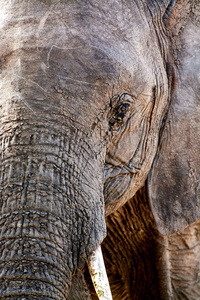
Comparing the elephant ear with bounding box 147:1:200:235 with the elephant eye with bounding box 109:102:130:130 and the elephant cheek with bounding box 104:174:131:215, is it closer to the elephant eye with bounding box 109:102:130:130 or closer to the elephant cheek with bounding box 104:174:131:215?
the elephant cheek with bounding box 104:174:131:215

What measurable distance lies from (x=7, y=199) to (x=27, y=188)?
0.08 m

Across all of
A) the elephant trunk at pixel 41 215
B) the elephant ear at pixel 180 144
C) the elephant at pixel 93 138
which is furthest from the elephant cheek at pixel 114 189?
the elephant trunk at pixel 41 215

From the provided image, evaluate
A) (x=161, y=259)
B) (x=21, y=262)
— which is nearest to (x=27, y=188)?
(x=21, y=262)

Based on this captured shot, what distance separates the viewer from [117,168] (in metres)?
3.19

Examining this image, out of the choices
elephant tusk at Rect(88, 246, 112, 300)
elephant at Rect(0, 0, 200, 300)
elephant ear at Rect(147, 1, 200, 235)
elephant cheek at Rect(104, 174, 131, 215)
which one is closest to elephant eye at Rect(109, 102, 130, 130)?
elephant at Rect(0, 0, 200, 300)

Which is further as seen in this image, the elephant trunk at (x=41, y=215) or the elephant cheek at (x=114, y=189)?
the elephant cheek at (x=114, y=189)

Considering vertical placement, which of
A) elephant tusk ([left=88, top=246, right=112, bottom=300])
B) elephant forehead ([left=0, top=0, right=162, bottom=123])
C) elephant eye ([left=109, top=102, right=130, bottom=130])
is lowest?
elephant tusk ([left=88, top=246, right=112, bottom=300])

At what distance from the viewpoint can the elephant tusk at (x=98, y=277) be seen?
273cm

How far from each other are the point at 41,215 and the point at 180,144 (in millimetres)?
1068

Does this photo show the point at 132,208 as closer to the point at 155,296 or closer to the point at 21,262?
the point at 155,296

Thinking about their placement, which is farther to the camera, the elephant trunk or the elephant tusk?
the elephant tusk

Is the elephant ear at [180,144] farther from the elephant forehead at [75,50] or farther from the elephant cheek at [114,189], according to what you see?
the elephant forehead at [75,50]

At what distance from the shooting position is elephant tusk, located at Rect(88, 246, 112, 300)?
8.96ft

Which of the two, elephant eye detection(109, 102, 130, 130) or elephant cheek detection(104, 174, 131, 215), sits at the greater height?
elephant eye detection(109, 102, 130, 130)
